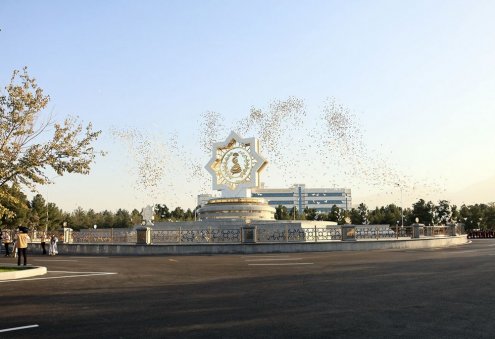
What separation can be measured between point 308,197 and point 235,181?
430 feet

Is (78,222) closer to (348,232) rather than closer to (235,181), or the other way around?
(235,181)

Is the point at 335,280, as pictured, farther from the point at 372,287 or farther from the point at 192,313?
the point at 192,313

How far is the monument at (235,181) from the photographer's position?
46656 mm

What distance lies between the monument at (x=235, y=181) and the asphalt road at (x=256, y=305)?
30.4 m

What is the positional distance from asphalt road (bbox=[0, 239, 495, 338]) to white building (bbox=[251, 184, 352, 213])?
508 feet

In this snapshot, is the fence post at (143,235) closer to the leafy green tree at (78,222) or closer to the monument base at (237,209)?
the monument base at (237,209)

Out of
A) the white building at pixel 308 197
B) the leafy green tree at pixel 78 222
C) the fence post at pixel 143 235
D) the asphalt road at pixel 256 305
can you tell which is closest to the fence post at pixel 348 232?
the fence post at pixel 143 235

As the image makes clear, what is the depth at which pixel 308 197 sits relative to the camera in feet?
581

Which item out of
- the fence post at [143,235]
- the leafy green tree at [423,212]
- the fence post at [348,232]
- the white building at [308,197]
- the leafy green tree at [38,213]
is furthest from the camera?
the white building at [308,197]

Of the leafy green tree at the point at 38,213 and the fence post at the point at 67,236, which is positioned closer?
the fence post at the point at 67,236

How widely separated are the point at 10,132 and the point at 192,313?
1307 centimetres

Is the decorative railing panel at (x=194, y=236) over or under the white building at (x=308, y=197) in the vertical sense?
under

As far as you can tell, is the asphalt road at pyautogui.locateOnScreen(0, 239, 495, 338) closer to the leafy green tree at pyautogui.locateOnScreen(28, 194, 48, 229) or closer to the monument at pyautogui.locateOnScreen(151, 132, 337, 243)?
the monument at pyautogui.locateOnScreen(151, 132, 337, 243)

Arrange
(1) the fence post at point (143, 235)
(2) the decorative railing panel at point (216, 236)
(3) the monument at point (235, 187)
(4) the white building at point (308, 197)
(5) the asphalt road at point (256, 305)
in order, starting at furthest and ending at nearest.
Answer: (4) the white building at point (308, 197) → (3) the monument at point (235, 187) → (1) the fence post at point (143, 235) → (2) the decorative railing panel at point (216, 236) → (5) the asphalt road at point (256, 305)
